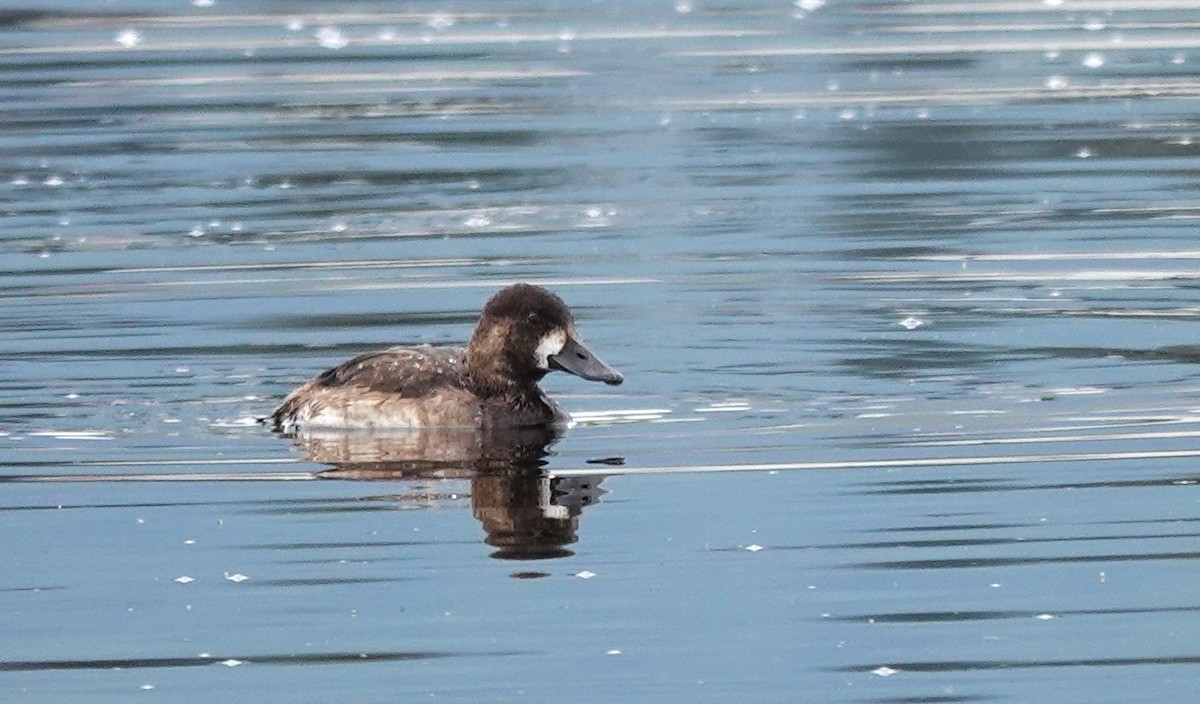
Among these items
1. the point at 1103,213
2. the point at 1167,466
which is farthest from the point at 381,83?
the point at 1167,466

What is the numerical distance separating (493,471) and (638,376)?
187 cm

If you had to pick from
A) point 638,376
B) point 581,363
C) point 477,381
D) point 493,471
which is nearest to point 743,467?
point 493,471

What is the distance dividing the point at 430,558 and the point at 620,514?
885mm

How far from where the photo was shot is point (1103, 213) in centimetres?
1658

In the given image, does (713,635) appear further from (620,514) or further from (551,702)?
(620,514)

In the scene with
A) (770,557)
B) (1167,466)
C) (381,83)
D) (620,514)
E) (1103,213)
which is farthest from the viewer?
(381,83)

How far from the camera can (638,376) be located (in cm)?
1233

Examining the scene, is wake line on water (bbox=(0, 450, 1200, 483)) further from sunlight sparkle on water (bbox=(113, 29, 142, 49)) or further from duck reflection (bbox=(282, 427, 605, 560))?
Result: sunlight sparkle on water (bbox=(113, 29, 142, 49))

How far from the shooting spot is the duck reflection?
366 inches

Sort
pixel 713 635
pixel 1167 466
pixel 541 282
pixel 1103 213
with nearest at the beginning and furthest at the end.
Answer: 1. pixel 713 635
2. pixel 1167 466
3. pixel 541 282
4. pixel 1103 213

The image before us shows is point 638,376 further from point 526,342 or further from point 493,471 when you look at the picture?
point 493,471

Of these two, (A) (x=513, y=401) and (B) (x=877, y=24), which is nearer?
(A) (x=513, y=401)

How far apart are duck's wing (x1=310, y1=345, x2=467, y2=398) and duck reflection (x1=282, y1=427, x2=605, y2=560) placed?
187 millimetres

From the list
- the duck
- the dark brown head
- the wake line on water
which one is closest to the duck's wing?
the duck
